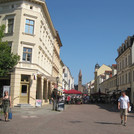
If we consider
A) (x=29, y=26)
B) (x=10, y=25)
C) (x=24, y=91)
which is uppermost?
(x=10, y=25)

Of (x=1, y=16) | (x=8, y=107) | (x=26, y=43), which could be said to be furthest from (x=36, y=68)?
(x=8, y=107)

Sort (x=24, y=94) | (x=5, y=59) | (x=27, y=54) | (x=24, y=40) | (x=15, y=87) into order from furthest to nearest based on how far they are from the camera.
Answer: (x=27, y=54) < (x=24, y=40) < (x=24, y=94) < (x=15, y=87) < (x=5, y=59)

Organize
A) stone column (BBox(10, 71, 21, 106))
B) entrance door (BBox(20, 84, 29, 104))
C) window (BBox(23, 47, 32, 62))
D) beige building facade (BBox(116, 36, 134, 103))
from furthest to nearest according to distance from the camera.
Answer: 1. beige building facade (BBox(116, 36, 134, 103))
2. window (BBox(23, 47, 32, 62))
3. entrance door (BBox(20, 84, 29, 104))
4. stone column (BBox(10, 71, 21, 106))

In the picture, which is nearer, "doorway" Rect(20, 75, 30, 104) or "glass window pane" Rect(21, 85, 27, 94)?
"doorway" Rect(20, 75, 30, 104)

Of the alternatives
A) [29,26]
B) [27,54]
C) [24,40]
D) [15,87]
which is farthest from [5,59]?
[29,26]

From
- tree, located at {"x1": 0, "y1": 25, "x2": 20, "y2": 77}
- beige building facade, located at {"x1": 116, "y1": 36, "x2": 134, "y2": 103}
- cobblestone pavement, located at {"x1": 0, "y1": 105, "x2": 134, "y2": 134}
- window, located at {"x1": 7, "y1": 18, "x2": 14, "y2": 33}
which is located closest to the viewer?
cobblestone pavement, located at {"x1": 0, "y1": 105, "x2": 134, "y2": 134}

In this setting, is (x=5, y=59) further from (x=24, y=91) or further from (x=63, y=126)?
(x=63, y=126)

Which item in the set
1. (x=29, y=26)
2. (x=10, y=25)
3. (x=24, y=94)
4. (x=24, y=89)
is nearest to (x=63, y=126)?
(x=24, y=94)

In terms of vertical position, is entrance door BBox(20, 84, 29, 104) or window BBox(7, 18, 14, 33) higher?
window BBox(7, 18, 14, 33)

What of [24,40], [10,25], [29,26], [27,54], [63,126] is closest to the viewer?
[63,126]

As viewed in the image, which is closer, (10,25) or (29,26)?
(29,26)

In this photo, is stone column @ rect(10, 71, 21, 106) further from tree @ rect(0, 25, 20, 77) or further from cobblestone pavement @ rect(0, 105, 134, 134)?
cobblestone pavement @ rect(0, 105, 134, 134)

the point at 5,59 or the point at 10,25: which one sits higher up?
the point at 10,25

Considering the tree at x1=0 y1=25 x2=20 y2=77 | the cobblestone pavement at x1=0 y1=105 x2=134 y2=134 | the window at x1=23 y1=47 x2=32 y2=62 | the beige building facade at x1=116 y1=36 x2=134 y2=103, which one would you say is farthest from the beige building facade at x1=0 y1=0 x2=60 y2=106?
the beige building facade at x1=116 y1=36 x2=134 y2=103
